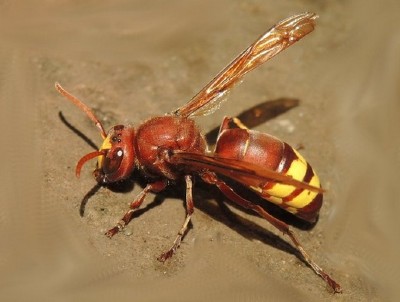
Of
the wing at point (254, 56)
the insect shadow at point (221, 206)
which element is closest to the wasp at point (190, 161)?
the insect shadow at point (221, 206)

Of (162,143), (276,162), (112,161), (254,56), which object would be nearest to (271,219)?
(276,162)

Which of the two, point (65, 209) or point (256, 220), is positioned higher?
point (65, 209)

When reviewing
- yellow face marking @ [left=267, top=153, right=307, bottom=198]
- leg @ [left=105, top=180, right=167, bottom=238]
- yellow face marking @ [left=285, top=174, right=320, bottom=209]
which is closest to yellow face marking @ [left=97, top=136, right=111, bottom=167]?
leg @ [left=105, top=180, right=167, bottom=238]

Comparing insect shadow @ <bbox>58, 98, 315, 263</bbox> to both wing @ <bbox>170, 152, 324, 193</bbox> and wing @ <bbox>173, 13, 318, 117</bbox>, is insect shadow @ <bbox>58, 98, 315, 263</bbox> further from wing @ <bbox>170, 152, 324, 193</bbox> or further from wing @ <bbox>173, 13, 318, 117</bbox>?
wing @ <bbox>173, 13, 318, 117</bbox>

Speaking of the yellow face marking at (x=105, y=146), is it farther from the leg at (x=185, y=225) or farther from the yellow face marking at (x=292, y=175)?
the yellow face marking at (x=292, y=175)

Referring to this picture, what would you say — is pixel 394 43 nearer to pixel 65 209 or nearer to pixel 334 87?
pixel 334 87

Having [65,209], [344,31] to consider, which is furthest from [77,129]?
[344,31]
